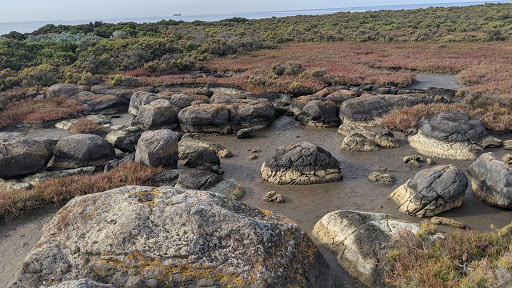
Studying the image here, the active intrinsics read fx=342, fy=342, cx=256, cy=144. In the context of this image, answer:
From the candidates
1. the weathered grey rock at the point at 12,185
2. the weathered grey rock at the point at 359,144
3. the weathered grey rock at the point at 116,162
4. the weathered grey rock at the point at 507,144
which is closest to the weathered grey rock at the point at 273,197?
the weathered grey rock at the point at 359,144

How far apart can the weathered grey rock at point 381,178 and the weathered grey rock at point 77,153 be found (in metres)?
11.7

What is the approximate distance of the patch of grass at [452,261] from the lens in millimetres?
6637

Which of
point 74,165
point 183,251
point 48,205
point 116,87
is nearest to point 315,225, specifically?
point 183,251

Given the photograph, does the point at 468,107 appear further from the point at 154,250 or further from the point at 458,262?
the point at 154,250

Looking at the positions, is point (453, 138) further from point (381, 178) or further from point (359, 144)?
point (381, 178)

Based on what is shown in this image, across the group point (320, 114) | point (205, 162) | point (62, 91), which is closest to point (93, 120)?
point (62, 91)

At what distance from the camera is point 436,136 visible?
1636cm

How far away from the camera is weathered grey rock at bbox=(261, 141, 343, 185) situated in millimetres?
13586

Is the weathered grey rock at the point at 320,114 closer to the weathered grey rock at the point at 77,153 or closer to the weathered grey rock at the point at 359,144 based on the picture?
the weathered grey rock at the point at 359,144

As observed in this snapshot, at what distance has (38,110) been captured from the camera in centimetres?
2480

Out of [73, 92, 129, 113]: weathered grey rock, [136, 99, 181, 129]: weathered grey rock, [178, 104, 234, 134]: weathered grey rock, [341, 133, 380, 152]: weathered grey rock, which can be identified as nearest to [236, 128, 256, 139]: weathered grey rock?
[178, 104, 234, 134]: weathered grey rock

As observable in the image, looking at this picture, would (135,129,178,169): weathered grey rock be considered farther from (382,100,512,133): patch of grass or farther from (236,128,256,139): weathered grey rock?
(382,100,512,133): patch of grass

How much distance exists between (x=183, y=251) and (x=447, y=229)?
8071 mm

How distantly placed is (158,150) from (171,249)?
8941 mm
